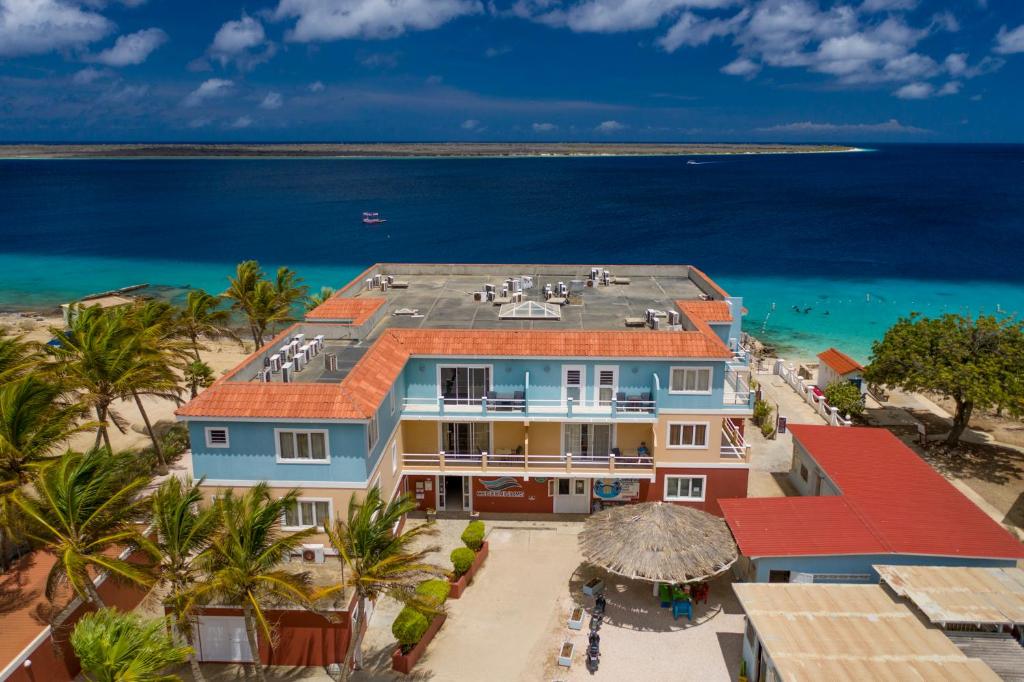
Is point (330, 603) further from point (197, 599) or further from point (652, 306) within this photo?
point (652, 306)

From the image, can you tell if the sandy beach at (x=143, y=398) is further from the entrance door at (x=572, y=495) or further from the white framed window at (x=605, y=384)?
the white framed window at (x=605, y=384)

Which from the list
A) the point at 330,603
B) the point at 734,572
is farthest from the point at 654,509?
the point at 330,603

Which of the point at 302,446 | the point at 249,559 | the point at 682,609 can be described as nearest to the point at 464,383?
the point at 302,446

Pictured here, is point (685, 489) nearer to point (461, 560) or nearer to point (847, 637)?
point (461, 560)

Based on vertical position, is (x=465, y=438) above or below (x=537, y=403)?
below

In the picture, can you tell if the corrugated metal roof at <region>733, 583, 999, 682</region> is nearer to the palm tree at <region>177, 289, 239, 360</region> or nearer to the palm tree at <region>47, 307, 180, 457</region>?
the palm tree at <region>47, 307, 180, 457</region>

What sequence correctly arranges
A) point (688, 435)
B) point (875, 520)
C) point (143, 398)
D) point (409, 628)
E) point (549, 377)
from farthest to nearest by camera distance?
point (143, 398)
point (549, 377)
point (688, 435)
point (875, 520)
point (409, 628)

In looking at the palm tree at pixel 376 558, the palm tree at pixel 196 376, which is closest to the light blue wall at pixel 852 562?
the palm tree at pixel 376 558

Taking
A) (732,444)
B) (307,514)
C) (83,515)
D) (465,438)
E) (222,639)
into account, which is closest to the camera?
(83,515)
